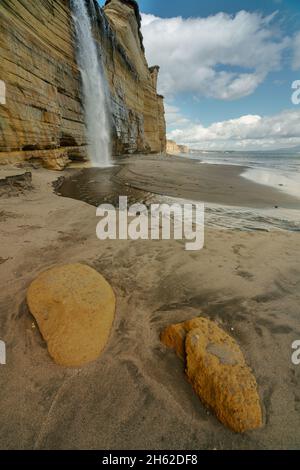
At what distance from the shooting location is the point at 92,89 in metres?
16.1

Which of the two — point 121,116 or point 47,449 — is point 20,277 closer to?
point 47,449

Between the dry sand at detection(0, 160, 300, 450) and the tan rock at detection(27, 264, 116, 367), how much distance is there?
8 cm

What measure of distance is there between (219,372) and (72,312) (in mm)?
1202

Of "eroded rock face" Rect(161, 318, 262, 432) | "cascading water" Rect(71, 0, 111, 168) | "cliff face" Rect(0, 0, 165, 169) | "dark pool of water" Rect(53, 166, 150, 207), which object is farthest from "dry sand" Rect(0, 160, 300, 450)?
"cascading water" Rect(71, 0, 111, 168)

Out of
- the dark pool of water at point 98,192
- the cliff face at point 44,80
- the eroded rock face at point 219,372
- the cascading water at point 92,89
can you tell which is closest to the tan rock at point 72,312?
the eroded rock face at point 219,372

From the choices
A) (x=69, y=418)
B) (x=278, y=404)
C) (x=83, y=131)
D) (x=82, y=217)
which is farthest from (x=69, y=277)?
(x=83, y=131)

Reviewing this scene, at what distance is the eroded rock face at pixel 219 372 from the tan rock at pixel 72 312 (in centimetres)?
57

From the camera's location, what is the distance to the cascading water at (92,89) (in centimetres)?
1404

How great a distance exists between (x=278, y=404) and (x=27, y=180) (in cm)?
734

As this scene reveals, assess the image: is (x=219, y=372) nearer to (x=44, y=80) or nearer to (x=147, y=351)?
(x=147, y=351)

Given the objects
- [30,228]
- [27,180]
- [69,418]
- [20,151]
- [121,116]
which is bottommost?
[69,418]

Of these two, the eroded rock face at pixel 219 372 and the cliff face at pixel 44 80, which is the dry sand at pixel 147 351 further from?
the cliff face at pixel 44 80

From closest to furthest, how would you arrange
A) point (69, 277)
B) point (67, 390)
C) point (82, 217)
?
point (67, 390) < point (69, 277) < point (82, 217)

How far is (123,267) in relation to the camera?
283 cm
